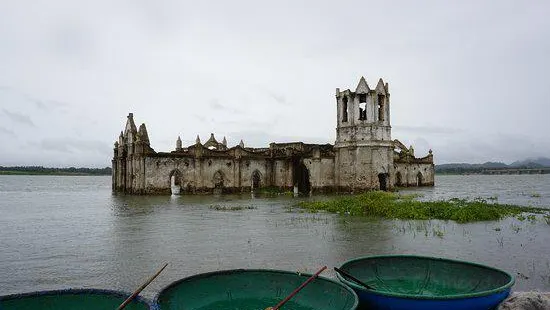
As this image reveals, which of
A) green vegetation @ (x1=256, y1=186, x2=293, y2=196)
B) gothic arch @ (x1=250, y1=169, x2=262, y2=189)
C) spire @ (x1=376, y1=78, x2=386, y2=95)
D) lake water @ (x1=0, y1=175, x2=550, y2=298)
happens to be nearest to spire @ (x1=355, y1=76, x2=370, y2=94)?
spire @ (x1=376, y1=78, x2=386, y2=95)

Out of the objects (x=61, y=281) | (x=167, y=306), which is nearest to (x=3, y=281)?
(x=61, y=281)

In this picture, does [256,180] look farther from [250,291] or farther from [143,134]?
[250,291]

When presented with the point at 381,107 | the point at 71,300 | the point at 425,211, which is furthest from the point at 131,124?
the point at 71,300

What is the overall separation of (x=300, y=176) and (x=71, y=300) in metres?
39.5

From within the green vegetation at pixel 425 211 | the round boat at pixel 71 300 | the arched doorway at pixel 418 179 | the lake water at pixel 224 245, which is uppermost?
the arched doorway at pixel 418 179

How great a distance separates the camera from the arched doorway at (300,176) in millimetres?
44344

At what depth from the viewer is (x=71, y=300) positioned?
615 cm

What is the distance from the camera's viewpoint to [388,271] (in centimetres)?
784

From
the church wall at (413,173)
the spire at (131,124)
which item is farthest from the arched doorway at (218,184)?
the church wall at (413,173)

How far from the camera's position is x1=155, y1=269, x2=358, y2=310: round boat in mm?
6387

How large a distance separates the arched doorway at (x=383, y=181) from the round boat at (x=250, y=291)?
112ft

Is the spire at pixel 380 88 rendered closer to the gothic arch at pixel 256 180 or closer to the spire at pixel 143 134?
the gothic arch at pixel 256 180

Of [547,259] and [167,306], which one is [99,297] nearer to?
[167,306]

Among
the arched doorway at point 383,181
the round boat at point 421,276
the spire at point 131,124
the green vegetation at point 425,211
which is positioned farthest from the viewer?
the spire at point 131,124
